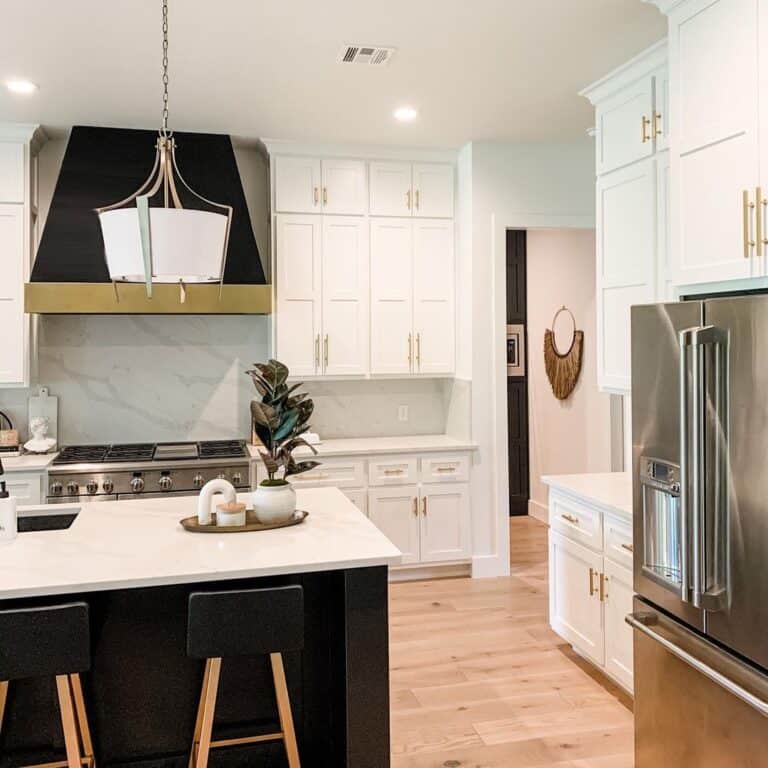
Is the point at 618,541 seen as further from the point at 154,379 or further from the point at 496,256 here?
the point at 154,379

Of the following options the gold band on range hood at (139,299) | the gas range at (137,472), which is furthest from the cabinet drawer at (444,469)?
the gold band on range hood at (139,299)

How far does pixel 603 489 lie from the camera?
138 inches

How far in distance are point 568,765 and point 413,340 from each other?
2.92 metres

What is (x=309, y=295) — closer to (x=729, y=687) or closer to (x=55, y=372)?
(x=55, y=372)

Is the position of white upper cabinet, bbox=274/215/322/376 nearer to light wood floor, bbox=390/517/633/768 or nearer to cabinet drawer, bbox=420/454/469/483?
cabinet drawer, bbox=420/454/469/483

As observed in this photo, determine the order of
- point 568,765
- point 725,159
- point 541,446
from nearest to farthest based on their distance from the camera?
point 725,159 < point 568,765 < point 541,446

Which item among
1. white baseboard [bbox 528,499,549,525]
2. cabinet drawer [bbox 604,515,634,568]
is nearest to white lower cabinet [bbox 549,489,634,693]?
cabinet drawer [bbox 604,515,634,568]

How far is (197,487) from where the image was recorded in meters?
4.39

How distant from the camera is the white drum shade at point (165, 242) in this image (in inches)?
86.3

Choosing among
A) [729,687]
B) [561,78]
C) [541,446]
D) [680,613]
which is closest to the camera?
[729,687]

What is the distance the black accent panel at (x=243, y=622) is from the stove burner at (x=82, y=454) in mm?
2467

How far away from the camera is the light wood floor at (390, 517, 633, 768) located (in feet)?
9.32

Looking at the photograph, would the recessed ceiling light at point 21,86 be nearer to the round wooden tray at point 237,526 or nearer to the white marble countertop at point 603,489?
the round wooden tray at point 237,526

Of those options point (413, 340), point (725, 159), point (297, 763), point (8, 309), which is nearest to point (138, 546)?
point (297, 763)
